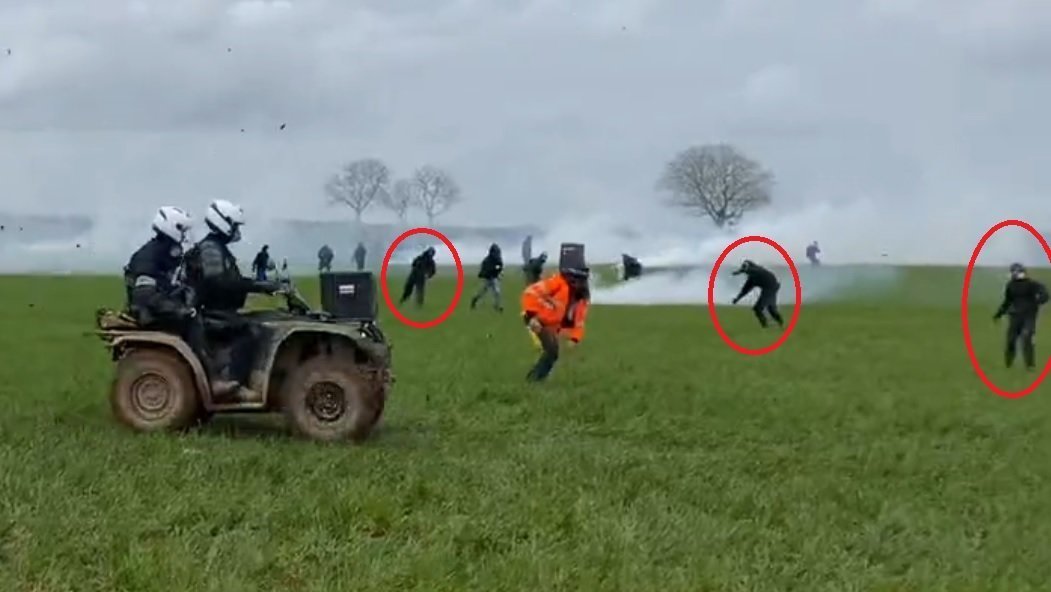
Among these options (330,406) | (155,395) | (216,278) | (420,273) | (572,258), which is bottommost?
(330,406)

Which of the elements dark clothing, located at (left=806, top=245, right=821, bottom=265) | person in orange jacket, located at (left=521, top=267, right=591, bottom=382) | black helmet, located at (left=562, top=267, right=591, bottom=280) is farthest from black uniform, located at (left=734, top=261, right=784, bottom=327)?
dark clothing, located at (left=806, top=245, right=821, bottom=265)

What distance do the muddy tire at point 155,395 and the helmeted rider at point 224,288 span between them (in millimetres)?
262

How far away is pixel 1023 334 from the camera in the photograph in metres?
20.7

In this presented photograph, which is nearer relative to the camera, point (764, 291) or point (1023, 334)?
point (1023, 334)

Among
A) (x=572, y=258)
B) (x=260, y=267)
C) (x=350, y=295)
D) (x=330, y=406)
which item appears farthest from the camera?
(x=572, y=258)

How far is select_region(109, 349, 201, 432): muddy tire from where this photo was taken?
10828mm

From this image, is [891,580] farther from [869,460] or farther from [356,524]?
[869,460]

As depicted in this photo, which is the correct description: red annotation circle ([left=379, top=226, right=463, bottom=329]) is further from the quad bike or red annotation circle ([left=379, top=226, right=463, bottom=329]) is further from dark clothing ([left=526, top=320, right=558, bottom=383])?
the quad bike

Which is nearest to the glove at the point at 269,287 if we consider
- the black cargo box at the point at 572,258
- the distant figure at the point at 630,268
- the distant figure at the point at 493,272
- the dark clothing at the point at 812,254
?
the black cargo box at the point at 572,258

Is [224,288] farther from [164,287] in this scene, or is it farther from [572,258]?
[572,258]

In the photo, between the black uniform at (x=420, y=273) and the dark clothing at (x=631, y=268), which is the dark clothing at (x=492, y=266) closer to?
the black uniform at (x=420, y=273)

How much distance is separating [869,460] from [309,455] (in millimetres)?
4239

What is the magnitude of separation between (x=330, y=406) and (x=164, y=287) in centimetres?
150

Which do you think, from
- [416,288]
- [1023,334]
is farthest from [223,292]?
[416,288]
